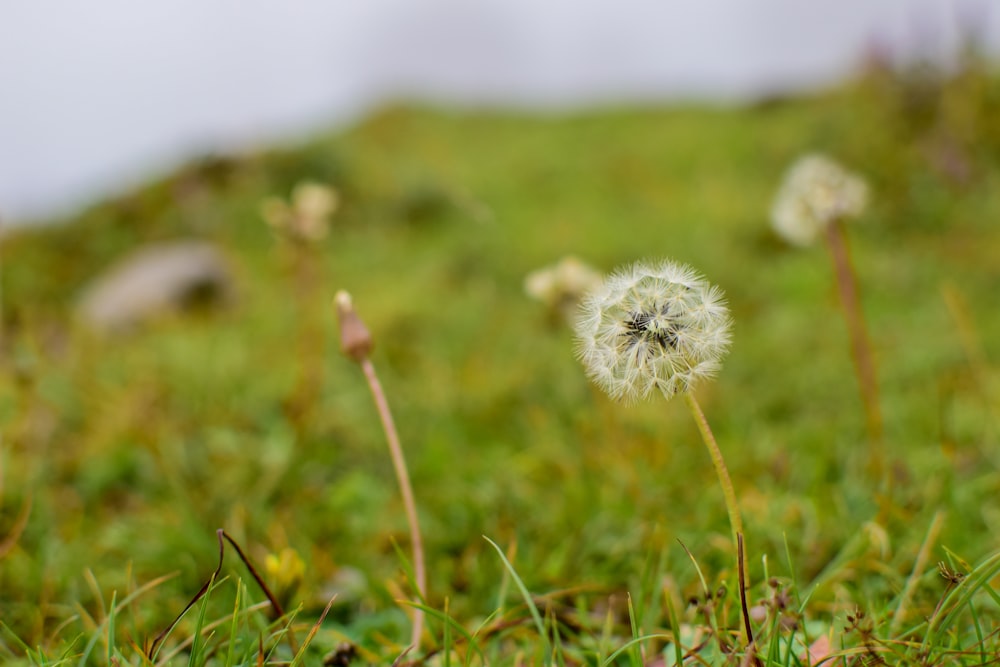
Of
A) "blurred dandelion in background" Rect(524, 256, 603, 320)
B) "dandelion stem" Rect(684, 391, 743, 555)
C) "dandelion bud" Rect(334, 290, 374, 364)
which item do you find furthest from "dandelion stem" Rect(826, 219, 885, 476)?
"dandelion bud" Rect(334, 290, 374, 364)

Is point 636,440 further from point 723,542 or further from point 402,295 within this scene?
point 402,295

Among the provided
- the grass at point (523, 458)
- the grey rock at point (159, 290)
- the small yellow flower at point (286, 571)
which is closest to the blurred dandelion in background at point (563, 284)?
the grass at point (523, 458)

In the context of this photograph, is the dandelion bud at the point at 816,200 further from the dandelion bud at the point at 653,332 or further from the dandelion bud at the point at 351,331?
the dandelion bud at the point at 351,331

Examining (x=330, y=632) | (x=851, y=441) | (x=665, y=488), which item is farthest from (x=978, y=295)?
(x=330, y=632)

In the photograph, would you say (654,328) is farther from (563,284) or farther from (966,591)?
(563,284)

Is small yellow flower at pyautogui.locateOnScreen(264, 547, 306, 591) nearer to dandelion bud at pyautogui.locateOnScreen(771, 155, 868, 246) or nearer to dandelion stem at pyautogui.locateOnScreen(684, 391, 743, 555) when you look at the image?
dandelion stem at pyautogui.locateOnScreen(684, 391, 743, 555)

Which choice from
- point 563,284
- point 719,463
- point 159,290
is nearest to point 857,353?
point 563,284
